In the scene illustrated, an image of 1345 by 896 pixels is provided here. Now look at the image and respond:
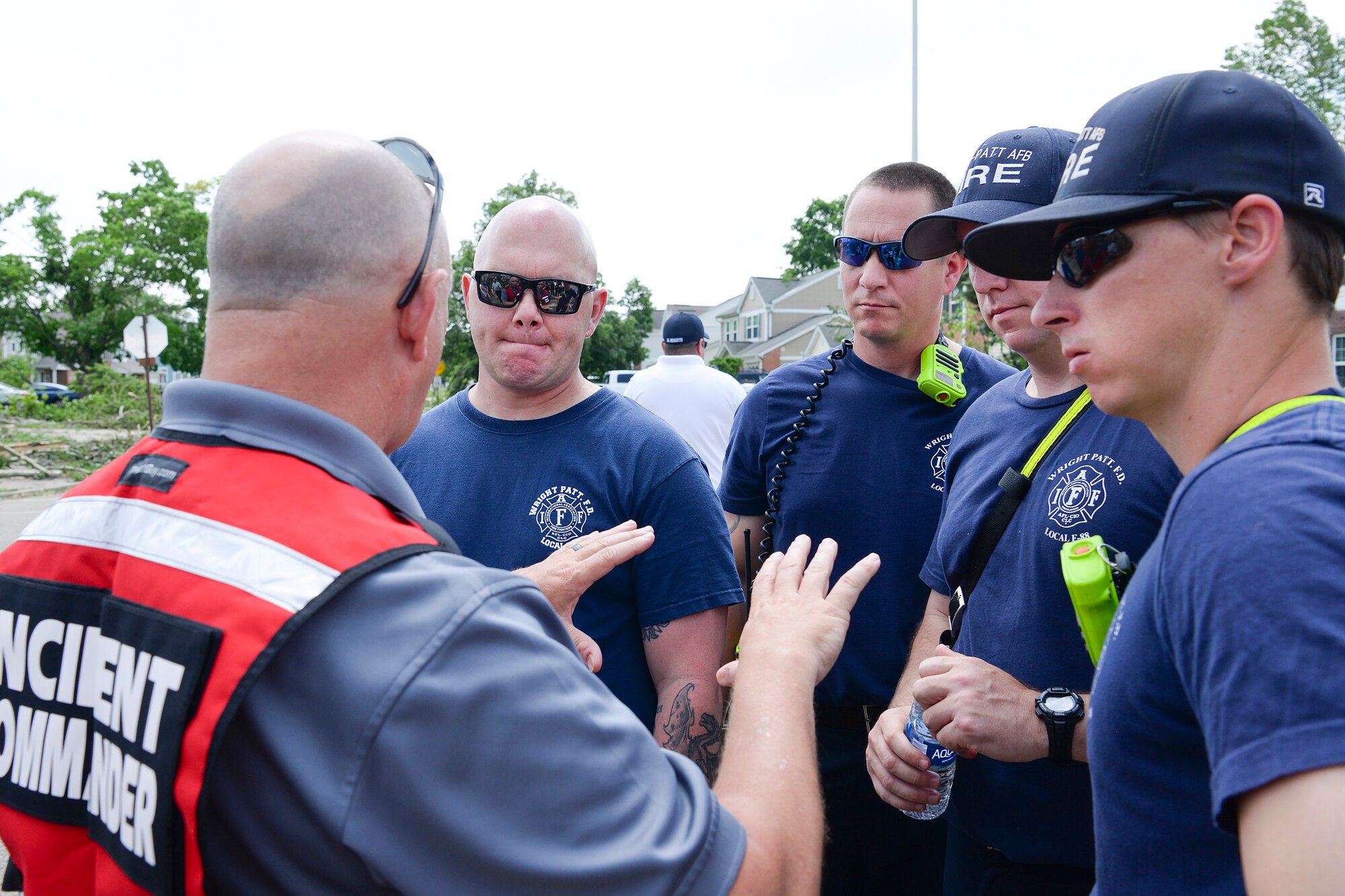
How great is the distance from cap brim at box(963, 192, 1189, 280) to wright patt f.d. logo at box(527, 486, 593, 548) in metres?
1.43

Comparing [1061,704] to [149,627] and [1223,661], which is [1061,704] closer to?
[1223,661]

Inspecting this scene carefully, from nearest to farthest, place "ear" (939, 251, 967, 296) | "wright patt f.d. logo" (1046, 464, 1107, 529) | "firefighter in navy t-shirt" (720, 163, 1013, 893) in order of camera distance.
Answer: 1. "wright patt f.d. logo" (1046, 464, 1107, 529)
2. "firefighter in navy t-shirt" (720, 163, 1013, 893)
3. "ear" (939, 251, 967, 296)

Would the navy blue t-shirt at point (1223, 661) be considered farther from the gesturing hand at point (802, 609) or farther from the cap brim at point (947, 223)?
the cap brim at point (947, 223)

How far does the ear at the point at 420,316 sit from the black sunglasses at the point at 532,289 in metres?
1.54

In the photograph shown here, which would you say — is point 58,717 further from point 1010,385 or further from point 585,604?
point 1010,385

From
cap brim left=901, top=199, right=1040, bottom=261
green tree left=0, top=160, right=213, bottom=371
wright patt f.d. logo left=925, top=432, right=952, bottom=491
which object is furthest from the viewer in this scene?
Answer: green tree left=0, top=160, right=213, bottom=371

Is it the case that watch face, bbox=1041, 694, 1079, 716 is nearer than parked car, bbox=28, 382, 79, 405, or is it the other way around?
watch face, bbox=1041, 694, 1079, 716

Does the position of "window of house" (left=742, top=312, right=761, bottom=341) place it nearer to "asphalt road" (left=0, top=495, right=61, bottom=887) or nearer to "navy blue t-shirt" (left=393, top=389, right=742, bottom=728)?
"asphalt road" (left=0, top=495, right=61, bottom=887)

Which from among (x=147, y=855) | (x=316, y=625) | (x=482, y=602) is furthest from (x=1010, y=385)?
(x=147, y=855)

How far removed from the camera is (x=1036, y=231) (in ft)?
6.23

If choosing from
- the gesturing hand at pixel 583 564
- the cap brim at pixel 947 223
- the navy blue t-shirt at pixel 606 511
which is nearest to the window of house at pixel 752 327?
the cap brim at pixel 947 223

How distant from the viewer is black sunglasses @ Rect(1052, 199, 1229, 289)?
142 cm

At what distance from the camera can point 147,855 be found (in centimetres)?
114

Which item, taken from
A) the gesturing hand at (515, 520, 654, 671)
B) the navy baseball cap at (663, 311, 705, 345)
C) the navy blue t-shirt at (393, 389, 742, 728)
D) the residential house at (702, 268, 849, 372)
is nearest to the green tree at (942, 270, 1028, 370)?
the navy baseball cap at (663, 311, 705, 345)
